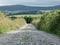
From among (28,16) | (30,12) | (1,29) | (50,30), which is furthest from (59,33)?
(28,16)

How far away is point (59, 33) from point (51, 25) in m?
4.92

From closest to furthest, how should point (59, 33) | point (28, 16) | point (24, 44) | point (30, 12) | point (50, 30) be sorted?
1. point (24, 44)
2. point (59, 33)
3. point (50, 30)
4. point (30, 12)
5. point (28, 16)

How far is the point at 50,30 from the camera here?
27.7m

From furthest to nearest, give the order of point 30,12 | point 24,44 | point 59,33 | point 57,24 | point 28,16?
point 28,16, point 30,12, point 57,24, point 59,33, point 24,44

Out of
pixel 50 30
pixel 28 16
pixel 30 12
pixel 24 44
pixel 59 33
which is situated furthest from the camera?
pixel 28 16

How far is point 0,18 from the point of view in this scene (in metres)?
28.7

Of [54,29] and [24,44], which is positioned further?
[54,29]

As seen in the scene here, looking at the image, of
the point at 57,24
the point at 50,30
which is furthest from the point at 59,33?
the point at 50,30

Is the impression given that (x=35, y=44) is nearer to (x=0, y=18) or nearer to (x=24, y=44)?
(x=24, y=44)

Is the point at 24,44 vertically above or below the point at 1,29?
above

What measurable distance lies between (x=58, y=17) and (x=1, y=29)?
628 cm

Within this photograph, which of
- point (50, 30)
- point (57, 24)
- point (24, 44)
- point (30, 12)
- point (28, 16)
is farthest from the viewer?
point (28, 16)

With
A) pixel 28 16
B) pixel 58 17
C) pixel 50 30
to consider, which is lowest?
pixel 28 16

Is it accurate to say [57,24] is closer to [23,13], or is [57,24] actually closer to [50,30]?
[50,30]
